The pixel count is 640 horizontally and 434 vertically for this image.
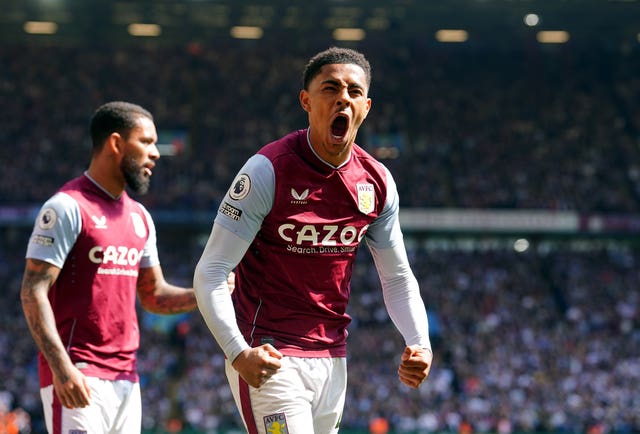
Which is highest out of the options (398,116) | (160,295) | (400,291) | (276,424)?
(398,116)

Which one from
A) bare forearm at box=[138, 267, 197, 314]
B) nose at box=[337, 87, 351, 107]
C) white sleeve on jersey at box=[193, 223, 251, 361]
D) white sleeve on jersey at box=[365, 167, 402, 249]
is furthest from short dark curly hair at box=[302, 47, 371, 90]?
bare forearm at box=[138, 267, 197, 314]

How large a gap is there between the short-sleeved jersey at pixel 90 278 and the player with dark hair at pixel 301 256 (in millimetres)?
1043

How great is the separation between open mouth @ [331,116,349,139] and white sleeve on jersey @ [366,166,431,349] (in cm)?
42

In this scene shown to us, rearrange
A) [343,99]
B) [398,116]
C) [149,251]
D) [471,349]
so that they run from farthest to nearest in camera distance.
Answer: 1. [398,116]
2. [471,349]
3. [149,251]
4. [343,99]

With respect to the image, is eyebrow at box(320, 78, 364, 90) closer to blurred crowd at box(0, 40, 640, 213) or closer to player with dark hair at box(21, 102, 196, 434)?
player with dark hair at box(21, 102, 196, 434)

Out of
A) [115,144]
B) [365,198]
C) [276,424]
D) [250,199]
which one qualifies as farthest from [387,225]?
[115,144]

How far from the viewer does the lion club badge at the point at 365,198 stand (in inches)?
176

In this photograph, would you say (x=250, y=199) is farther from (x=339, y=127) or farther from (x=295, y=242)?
(x=339, y=127)

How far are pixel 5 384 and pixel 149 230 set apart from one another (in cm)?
1919

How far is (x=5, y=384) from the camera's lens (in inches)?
919

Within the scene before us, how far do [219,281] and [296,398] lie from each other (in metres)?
0.60

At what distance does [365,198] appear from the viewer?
4.50 meters

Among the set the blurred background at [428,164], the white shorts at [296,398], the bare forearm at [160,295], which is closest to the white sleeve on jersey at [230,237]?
the white shorts at [296,398]

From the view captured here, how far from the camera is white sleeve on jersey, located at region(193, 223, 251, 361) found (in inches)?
161
